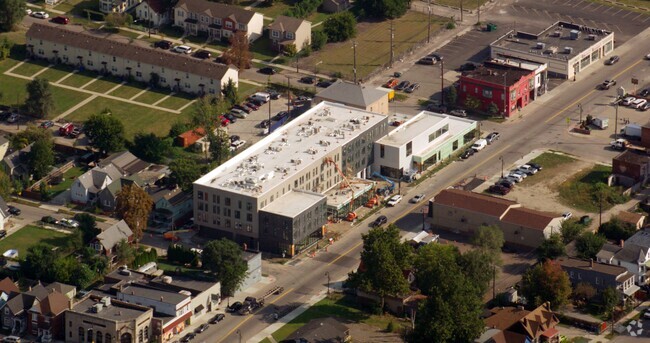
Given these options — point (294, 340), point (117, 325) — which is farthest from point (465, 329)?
point (117, 325)

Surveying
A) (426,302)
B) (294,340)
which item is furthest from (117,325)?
(426,302)

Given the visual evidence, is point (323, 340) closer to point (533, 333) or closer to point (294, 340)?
Result: point (294, 340)

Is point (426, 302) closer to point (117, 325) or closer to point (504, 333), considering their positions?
point (504, 333)

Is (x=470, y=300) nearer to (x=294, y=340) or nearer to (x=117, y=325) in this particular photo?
(x=294, y=340)

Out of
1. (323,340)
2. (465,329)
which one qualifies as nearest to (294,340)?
(323,340)

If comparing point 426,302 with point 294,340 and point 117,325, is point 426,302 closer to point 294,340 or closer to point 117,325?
point 294,340

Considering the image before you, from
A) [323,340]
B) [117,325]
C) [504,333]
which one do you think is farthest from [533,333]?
[117,325]
